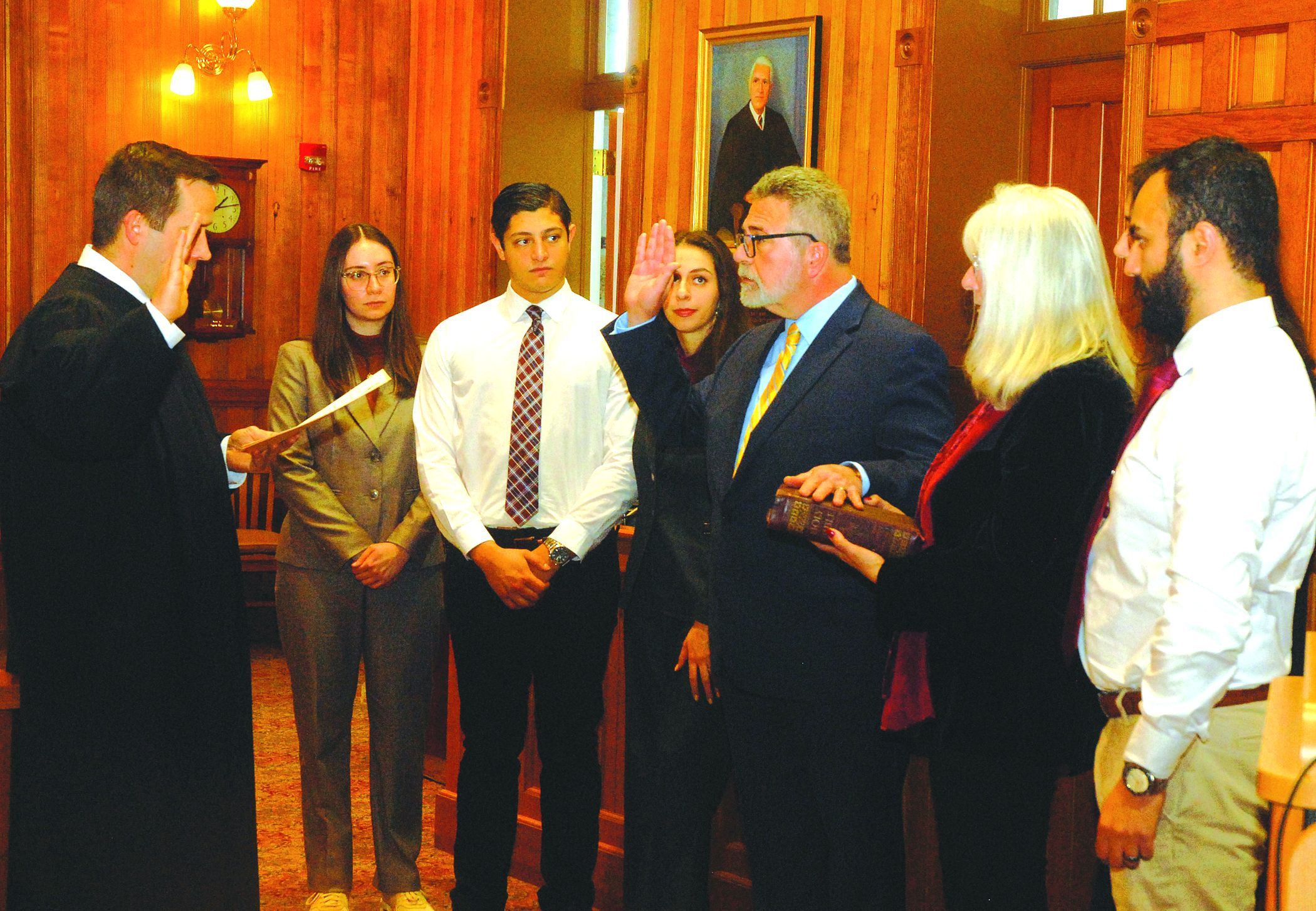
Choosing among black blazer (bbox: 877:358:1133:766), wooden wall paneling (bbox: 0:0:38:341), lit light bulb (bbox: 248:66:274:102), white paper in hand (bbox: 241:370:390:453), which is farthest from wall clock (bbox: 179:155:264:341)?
black blazer (bbox: 877:358:1133:766)

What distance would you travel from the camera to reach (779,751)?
246cm

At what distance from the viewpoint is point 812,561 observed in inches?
95.7

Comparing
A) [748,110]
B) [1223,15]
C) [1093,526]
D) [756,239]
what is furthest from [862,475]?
[748,110]

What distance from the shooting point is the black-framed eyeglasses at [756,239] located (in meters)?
2.60

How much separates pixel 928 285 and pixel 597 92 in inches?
92.8

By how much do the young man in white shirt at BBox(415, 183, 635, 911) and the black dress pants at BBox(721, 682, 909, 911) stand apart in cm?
69

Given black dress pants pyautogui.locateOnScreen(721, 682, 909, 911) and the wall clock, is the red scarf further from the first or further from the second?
the wall clock

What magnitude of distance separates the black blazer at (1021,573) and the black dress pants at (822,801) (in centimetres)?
29

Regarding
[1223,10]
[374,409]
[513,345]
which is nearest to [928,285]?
[1223,10]

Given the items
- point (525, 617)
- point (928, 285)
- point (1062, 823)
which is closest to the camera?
point (1062, 823)

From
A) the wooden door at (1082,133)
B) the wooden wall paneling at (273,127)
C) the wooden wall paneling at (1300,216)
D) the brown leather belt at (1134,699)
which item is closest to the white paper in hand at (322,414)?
the brown leather belt at (1134,699)

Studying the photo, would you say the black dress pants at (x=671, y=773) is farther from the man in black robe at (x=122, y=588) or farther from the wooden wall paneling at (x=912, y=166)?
the wooden wall paneling at (x=912, y=166)

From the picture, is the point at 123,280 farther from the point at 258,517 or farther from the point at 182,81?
the point at 182,81

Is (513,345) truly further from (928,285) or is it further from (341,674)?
(928,285)
